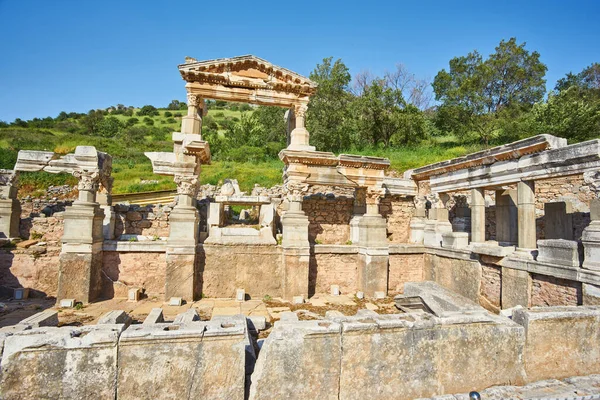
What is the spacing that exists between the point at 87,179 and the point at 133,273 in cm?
296

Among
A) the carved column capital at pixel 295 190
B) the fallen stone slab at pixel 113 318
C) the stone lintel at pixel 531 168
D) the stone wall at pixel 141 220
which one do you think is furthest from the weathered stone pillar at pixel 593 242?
the stone wall at pixel 141 220

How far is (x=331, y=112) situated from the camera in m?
27.8

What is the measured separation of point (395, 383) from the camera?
11.4 feet

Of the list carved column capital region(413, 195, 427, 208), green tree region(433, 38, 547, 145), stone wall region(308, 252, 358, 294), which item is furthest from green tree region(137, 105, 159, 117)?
stone wall region(308, 252, 358, 294)

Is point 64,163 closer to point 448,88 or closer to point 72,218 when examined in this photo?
point 72,218

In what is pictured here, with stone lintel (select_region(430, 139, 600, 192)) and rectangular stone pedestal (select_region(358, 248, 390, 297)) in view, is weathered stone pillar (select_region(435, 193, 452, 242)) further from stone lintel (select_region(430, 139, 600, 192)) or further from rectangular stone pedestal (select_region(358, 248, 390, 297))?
rectangular stone pedestal (select_region(358, 248, 390, 297))

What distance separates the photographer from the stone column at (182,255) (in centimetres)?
884

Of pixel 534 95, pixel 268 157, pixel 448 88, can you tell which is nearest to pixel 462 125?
pixel 448 88

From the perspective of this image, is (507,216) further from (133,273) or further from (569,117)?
(569,117)

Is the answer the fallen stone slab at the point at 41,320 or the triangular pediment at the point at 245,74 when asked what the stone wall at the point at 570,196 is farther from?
the fallen stone slab at the point at 41,320

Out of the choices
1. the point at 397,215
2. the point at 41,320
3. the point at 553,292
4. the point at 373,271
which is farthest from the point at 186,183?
the point at 553,292

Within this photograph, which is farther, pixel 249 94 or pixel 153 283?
pixel 249 94

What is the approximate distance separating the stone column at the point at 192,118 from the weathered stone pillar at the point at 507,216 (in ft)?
33.2

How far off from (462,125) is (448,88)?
5.46 metres
